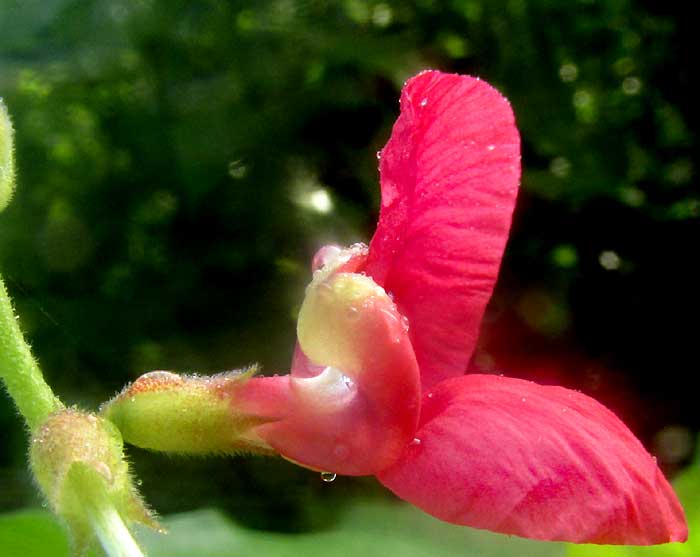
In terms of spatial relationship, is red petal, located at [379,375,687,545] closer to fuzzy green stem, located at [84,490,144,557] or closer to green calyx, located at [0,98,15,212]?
fuzzy green stem, located at [84,490,144,557]

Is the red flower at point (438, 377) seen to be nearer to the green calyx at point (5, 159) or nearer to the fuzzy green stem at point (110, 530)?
the fuzzy green stem at point (110, 530)

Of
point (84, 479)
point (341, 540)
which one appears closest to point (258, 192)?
point (341, 540)

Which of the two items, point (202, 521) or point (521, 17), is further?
point (521, 17)

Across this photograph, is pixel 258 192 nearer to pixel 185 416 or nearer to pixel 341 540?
pixel 341 540

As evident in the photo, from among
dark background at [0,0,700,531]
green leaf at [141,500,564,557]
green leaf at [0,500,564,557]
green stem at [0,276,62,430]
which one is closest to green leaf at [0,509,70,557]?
green leaf at [0,500,564,557]

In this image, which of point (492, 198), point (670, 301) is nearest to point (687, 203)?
point (670, 301)

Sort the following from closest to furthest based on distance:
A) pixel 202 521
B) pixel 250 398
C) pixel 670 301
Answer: pixel 250 398
pixel 202 521
pixel 670 301

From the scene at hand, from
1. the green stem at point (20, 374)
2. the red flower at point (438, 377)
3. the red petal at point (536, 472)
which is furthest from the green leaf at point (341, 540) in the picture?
the red petal at point (536, 472)

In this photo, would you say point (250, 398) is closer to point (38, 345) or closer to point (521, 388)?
point (521, 388)
